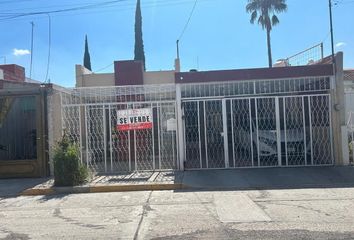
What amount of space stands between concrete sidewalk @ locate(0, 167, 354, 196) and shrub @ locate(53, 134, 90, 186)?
279mm

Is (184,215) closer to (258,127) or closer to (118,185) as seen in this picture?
(118,185)

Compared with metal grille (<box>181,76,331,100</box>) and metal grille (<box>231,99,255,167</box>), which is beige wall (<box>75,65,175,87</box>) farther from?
metal grille (<box>231,99,255,167</box>)

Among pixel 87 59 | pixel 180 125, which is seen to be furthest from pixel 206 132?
pixel 87 59

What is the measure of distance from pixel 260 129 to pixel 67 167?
6101 millimetres

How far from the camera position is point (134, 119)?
14.0 meters

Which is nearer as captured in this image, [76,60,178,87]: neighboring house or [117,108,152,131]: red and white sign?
[117,108,152,131]: red and white sign

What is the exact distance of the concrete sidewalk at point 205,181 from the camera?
11.3 m

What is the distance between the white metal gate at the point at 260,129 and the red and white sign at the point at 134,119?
122 centimetres

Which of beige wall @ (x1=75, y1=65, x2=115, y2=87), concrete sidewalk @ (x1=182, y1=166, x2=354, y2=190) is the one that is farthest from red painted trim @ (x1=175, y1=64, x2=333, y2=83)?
beige wall @ (x1=75, y1=65, x2=115, y2=87)

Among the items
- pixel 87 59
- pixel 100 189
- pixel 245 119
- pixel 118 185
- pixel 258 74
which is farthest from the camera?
pixel 87 59

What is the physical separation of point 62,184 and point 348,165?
8536 mm

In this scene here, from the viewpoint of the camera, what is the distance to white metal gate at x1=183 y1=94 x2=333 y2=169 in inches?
553

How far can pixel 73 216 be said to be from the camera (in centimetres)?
840

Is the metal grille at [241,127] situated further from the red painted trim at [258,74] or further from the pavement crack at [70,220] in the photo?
the pavement crack at [70,220]
